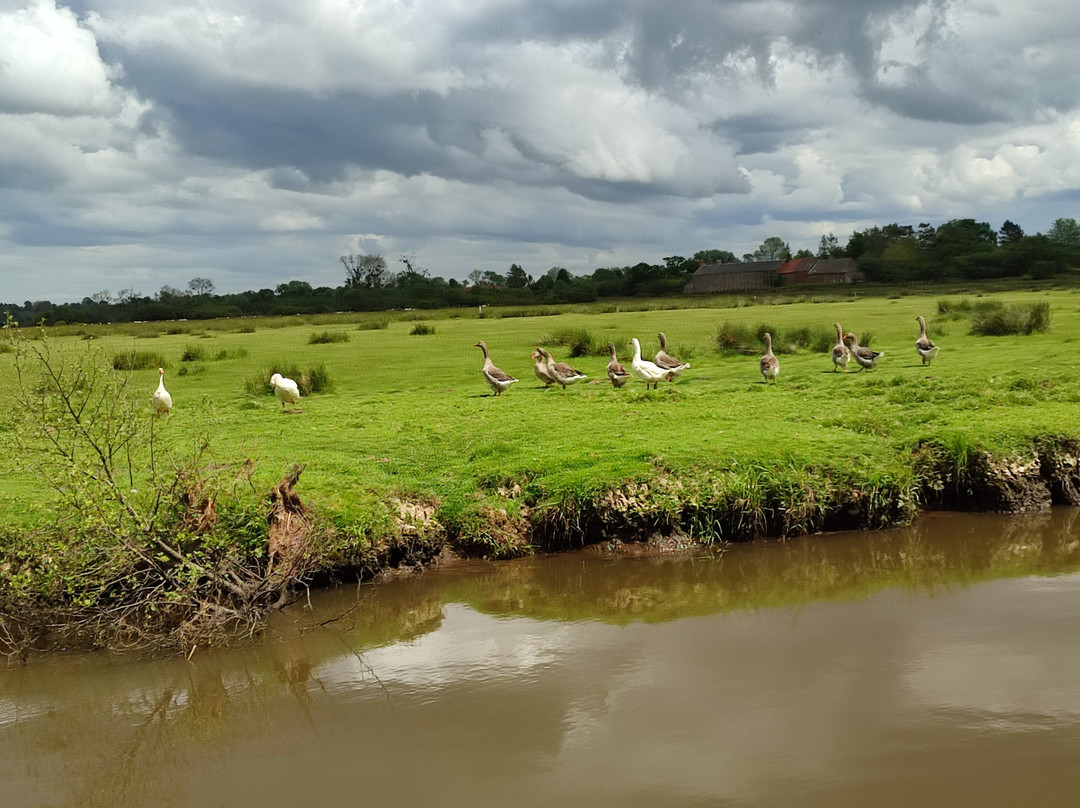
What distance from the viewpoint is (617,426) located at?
14.7m

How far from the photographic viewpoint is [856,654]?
26.8 ft

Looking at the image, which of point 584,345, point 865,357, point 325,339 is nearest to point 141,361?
point 325,339

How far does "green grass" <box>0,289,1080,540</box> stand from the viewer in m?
11.7

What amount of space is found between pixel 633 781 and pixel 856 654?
2.98 metres

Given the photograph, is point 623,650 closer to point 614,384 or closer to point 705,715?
point 705,715

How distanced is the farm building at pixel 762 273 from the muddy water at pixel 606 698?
103 metres

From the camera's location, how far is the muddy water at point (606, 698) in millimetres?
6215

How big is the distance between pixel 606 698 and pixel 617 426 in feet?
24.9

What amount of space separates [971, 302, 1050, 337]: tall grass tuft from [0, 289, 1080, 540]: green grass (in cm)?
61

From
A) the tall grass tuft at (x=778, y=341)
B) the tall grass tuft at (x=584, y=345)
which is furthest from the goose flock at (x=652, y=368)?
the tall grass tuft at (x=584, y=345)

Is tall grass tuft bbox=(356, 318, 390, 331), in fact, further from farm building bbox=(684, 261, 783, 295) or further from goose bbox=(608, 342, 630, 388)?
farm building bbox=(684, 261, 783, 295)

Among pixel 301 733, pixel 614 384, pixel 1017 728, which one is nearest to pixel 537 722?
pixel 301 733

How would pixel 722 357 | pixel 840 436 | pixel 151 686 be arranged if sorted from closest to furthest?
pixel 151 686 → pixel 840 436 → pixel 722 357

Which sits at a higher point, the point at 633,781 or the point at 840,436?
the point at 840,436
